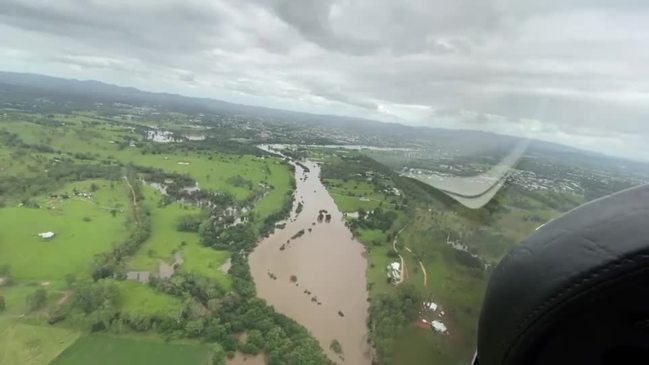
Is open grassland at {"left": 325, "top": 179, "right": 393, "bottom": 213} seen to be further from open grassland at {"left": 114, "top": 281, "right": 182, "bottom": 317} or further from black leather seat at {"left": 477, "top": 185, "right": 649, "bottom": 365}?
black leather seat at {"left": 477, "top": 185, "right": 649, "bottom": 365}

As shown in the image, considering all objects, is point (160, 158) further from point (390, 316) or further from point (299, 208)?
point (390, 316)

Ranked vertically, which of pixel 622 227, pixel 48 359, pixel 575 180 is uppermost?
pixel 622 227

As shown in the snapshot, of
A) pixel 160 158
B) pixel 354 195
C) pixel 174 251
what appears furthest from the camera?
pixel 160 158

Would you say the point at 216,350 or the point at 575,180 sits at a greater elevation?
the point at 575,180

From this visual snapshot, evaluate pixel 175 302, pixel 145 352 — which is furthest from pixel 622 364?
pixel 175 302

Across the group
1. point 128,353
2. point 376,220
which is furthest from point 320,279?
point 128,353

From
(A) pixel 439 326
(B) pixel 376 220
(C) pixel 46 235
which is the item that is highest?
(A) pixel 439 326

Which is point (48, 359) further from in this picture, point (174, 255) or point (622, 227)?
point (622, 227)
